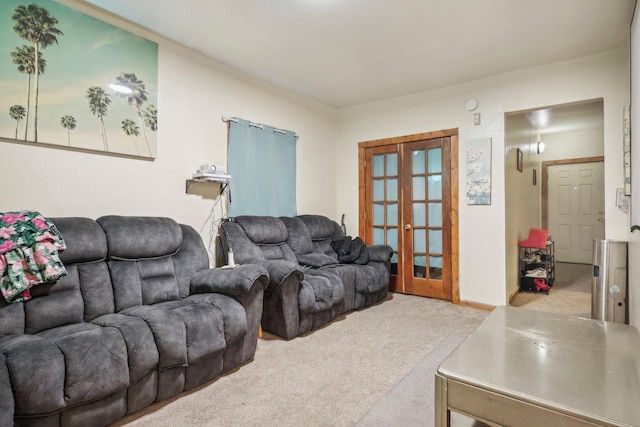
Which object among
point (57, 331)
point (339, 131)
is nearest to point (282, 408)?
point (57, 331)

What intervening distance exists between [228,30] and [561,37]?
9.47ft

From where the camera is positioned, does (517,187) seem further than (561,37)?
Yes

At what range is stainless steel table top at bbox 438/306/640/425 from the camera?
101 cm

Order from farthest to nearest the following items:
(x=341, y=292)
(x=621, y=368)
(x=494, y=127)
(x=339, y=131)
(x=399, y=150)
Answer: (x=339, y=131), (x=399, y=150), (x=494, y=127), (x=341, y=292), (x=621, y=368)

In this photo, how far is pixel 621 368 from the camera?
3.93ft

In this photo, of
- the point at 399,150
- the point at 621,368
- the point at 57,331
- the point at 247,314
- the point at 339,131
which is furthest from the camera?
the point at 339,131

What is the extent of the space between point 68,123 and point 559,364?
313cm

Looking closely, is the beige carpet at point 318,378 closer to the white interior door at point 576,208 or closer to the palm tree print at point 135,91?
the palm tree print at point 135,91

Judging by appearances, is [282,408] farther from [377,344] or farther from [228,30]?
[228,30]

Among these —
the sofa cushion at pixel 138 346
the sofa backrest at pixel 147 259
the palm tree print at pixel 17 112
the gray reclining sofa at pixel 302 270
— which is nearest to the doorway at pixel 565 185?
the gray reclining sofa at pixel 302 270

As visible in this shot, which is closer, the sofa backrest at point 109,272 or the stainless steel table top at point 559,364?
the stainless steel table top at point 559,364

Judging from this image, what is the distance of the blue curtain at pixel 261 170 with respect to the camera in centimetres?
358

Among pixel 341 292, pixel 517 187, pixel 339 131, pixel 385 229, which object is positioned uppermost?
pixel 339 131

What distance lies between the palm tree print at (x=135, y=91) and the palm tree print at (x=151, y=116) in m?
0.04
